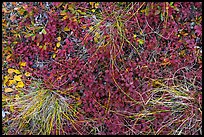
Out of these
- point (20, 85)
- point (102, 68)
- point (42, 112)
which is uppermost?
point (102, 68)

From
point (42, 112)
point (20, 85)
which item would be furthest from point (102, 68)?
point (20, 85)

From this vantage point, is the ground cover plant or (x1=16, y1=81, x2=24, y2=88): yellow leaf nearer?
the ground cover plant

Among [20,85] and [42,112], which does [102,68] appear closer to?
[42,112]

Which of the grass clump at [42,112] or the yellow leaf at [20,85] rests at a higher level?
the yellow leaf at [20,85]

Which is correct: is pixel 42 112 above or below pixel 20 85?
below

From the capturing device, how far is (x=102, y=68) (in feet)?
9.63

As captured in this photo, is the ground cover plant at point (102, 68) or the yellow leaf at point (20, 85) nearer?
the ground cover plant at point (102, 68)

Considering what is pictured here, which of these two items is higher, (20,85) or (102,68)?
(102,68)

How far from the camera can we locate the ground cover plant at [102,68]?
112 inches

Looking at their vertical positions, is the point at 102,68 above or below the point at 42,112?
above

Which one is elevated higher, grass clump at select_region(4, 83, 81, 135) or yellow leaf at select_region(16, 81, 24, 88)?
yellow leaf at select_region(16, 81, 24, 88)

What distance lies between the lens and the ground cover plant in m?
2.84

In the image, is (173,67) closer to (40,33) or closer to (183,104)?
(183,104)

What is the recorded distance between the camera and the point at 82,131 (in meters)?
2.91
